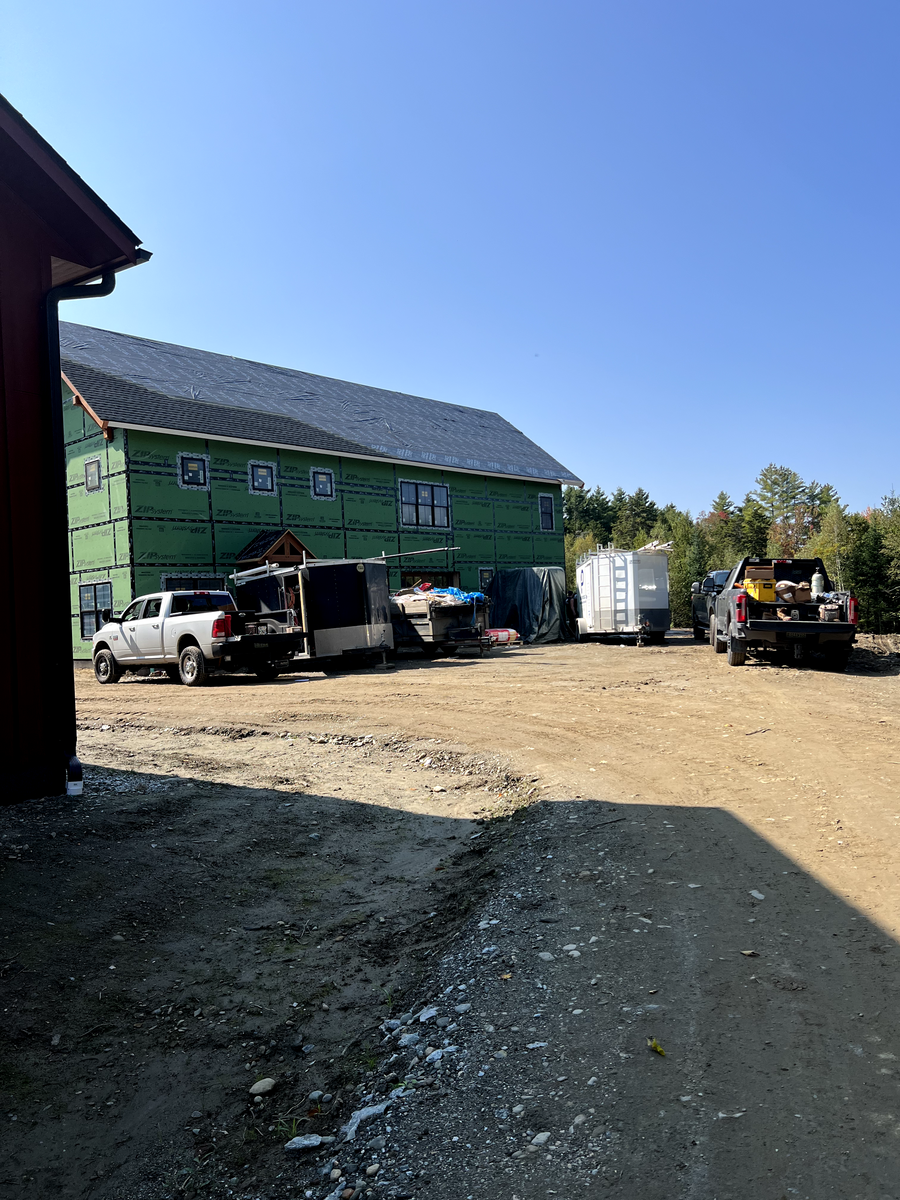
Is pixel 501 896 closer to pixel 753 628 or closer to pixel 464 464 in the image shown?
pixel 753 628

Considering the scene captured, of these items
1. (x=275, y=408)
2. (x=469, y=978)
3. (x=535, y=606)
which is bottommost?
(x=469, y=978)

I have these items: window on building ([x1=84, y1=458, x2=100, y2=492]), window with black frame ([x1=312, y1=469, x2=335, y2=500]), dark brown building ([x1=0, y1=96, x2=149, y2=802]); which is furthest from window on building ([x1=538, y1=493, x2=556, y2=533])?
dark brown building ([x1=0, y1=96, x2=149, y2=802])

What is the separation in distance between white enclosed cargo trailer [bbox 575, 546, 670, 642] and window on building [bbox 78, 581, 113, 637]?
575 inches

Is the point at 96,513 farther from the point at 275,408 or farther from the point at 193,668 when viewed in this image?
the point at 193,668

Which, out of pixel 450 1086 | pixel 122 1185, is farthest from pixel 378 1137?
pixel 122 1185

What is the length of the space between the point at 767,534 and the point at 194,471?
211 feet

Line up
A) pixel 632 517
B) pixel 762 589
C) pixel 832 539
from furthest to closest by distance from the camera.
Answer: pixel 632 517, pixel 832 539, pixel 762 589

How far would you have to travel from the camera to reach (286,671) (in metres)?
19.8

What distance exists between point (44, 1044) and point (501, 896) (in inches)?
100

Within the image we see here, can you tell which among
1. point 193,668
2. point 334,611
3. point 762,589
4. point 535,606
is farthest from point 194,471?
point 762,589

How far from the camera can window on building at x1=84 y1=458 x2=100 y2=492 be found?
24.3 meters

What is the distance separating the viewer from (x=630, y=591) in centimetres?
2545

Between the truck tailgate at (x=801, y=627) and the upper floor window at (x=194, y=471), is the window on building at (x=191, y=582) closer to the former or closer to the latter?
the upper floor window at (x=194, y=471)

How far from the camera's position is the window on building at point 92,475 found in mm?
24344
